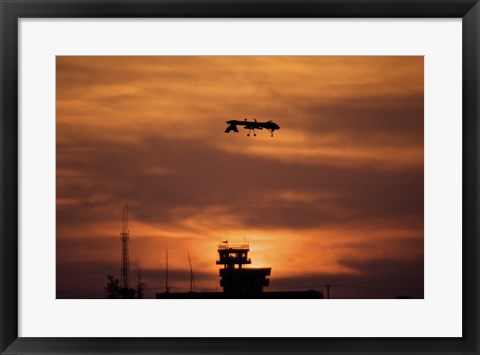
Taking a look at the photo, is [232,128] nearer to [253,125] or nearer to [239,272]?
[253,125]

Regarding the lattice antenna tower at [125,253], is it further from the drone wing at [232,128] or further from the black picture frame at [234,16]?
the black picture frame at [234,16]

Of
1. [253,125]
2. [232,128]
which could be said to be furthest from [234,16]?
[232,128]

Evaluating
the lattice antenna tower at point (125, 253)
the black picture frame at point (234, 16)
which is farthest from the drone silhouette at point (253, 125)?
the black picture frame at point (234, 16)

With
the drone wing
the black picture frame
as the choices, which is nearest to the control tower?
the drone wing

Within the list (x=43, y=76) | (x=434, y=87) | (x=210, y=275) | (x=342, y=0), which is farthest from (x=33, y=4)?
(x=210, y=275)

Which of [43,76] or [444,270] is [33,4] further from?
[444,270]

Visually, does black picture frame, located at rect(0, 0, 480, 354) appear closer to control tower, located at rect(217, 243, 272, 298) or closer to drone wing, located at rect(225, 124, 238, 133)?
drone wing, located at rect(225, 124, 238, 133)
